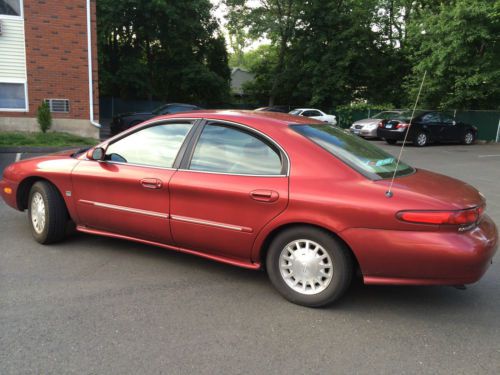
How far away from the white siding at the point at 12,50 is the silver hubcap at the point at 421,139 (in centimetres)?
1489

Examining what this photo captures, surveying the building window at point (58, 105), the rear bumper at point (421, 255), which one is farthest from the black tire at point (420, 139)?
the rear bumper at point (421, 255)

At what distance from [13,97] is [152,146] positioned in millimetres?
12918

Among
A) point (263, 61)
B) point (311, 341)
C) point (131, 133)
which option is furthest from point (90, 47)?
point (263, 61)

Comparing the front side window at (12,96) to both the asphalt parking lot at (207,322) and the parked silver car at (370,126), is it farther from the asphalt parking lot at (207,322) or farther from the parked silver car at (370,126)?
the parked silver car at (370,126)

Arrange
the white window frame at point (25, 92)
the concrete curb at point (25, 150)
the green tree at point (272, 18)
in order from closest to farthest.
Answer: the concrete curb at point (25, 150)
the white window frame at point (25, 92)
the green tree at point (272, 18)

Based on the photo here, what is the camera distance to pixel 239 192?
3564 millimetres

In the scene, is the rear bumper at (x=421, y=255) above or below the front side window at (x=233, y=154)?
below

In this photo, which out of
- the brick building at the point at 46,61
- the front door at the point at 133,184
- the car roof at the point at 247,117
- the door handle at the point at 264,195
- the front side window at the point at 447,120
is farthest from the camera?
the front side window at the point at 447,120

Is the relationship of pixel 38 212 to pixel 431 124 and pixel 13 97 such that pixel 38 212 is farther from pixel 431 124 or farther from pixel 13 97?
pixel 431 124

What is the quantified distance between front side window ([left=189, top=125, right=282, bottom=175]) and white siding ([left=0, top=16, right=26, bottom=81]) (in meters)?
13.2

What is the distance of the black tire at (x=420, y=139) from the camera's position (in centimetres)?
1825

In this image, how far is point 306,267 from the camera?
3406 mm

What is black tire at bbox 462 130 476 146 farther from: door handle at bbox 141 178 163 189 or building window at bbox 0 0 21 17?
door handle at bbox 141 178 163 189

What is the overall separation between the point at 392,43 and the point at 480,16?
16269mm
